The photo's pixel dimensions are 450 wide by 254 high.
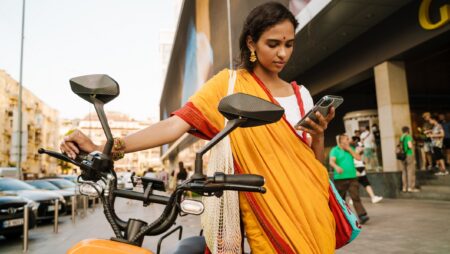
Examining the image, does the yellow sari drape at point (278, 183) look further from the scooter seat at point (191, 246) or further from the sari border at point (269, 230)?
the scooter seat at point (191, 246)

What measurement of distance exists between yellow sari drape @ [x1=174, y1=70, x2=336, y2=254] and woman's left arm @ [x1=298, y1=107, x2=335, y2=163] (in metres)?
0.07

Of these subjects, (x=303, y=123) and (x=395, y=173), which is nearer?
(x=303, y=123)

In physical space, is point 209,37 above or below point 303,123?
above

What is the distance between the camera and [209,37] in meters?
26.3

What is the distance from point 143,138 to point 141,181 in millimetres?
162

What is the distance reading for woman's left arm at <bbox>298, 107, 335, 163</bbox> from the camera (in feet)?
4.85

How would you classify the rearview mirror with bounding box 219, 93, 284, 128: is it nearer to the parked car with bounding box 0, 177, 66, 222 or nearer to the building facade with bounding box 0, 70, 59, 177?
the parked car with bounding box 0, 177, 66, 222

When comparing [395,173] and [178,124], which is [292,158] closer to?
[178,124]

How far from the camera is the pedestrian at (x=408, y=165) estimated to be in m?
11.1

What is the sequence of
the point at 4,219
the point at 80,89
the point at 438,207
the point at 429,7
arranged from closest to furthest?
the point at 80,89, the point at 4,219, the point at 438,207, the point at 429,7

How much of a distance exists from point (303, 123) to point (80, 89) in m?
0.82

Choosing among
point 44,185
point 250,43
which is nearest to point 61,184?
point 44,185

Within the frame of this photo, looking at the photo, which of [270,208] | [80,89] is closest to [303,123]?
[270,208]

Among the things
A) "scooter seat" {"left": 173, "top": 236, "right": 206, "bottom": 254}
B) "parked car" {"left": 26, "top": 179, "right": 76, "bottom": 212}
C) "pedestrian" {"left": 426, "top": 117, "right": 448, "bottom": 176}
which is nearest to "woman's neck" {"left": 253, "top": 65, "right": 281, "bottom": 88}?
"scooter seat" {"left": 173, "top": 236, "right": 206, "bottom": 254}
